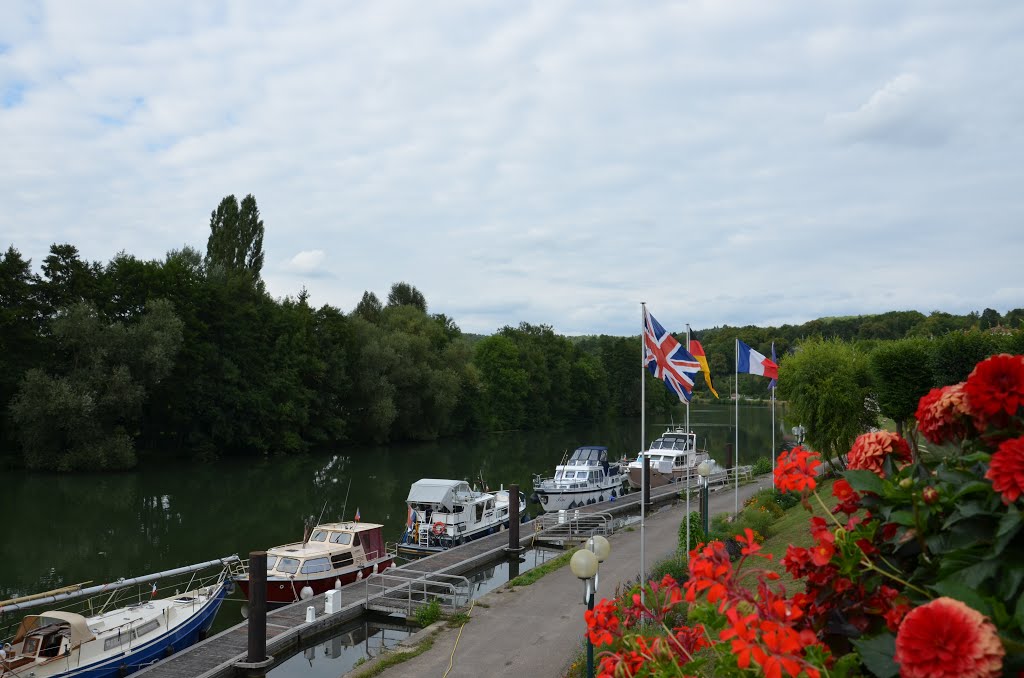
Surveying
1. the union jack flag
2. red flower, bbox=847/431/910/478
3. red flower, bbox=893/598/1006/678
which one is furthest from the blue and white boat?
red flower, bbox=893/598/1006/678

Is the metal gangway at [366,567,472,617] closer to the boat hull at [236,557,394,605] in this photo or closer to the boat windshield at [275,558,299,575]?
the boat hull at [236,557,394,605]

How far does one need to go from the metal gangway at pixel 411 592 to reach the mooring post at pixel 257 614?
4854 millimetres

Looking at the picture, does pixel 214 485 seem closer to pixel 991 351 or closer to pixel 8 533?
pixel 8 533

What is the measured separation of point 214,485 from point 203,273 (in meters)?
24.7

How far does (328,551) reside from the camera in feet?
81.0

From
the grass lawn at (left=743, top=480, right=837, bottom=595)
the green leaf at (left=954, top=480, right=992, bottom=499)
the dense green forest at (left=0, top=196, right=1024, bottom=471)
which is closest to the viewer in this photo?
the green leaf at (left=954, top=480, right=992, bottom=499)

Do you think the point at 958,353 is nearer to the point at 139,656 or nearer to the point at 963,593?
the point at 139,656

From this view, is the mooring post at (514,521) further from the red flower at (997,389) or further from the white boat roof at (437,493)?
the red flower at (997,389)

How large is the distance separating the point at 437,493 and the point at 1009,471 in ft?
99.5

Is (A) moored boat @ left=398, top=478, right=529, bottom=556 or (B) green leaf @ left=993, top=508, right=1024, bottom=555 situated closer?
(B) green leaf @ left=993, top=508, right=1024, bottom=555

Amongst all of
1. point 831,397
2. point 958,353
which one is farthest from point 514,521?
point 958,353

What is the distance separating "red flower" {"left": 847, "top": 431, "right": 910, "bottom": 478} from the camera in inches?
128

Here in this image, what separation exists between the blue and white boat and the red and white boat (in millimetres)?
3425

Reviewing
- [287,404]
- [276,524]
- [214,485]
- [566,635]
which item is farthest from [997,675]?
[287,404]
